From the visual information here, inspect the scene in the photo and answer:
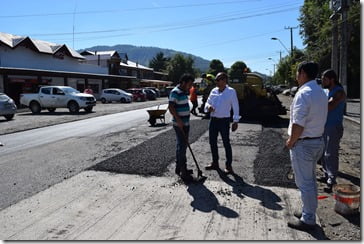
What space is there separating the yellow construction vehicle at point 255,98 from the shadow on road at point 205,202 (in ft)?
35.3

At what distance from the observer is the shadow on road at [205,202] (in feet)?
15.8

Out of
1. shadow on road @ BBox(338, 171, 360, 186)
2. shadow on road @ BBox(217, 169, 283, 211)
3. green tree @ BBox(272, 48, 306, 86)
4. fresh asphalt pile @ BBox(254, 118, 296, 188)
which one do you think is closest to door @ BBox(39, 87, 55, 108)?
fresh asphalt pile @ BBox(254, 118, 296, 188)

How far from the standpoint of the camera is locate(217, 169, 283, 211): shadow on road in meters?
5.13

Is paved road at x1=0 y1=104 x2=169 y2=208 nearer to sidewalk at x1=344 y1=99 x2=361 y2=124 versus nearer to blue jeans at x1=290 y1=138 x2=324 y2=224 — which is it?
blue jeans at x1=290 y1=138 x2=324 y2=224

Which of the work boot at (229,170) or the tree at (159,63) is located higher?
the tree at (159,63)

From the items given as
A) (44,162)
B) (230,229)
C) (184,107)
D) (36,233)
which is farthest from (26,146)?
(230,229)

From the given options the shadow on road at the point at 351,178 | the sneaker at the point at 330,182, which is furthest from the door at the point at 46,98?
the sneaker at the point at 330,182

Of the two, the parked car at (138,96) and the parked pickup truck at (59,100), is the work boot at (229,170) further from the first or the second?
the parked car at (138,96)

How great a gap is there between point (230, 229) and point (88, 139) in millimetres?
8295

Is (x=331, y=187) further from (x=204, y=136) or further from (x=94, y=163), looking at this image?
(x=204, y=136)

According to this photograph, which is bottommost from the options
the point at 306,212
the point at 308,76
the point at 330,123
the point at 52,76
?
the point at 306,212

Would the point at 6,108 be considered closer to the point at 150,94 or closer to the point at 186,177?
the point at 186,177

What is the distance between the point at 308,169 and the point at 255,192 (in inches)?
65.9

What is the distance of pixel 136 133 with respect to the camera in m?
12.8
